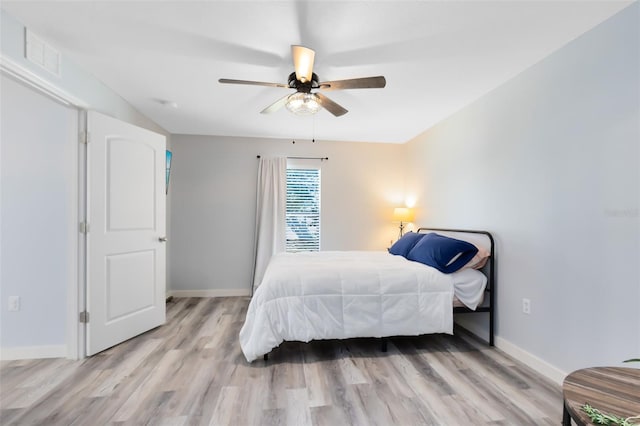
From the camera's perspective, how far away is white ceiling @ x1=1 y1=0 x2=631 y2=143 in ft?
5.34

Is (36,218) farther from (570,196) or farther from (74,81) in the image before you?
(570,196)

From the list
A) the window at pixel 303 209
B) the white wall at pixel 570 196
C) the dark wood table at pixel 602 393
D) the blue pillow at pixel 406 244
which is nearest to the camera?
the dark wood table at pixel 602 393

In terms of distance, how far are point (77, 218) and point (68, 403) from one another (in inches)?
53.9

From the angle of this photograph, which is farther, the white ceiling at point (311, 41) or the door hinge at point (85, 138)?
the door hinge at point (85, 138)

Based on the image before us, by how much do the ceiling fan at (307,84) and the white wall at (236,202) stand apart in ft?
Result: 6.70

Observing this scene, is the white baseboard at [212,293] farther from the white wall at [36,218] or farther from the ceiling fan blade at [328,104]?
the ceiling fan blade at [328,104]

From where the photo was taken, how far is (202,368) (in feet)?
7.07

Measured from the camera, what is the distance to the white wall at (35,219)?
90.5 inches

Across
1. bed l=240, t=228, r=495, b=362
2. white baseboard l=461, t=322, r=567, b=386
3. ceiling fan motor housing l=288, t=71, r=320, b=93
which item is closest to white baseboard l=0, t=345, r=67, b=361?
bed l=240, t=228, r=495, b=362

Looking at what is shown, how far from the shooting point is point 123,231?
263 centimetres

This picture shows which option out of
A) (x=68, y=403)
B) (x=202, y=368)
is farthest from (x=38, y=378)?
(x=202, y=368)

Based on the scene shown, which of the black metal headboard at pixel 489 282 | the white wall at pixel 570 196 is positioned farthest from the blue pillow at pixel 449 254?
the white wall at pixel 570 196

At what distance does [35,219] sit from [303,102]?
97.4 inches

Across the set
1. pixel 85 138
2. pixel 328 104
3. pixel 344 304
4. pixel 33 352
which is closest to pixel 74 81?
pixel 85 138
